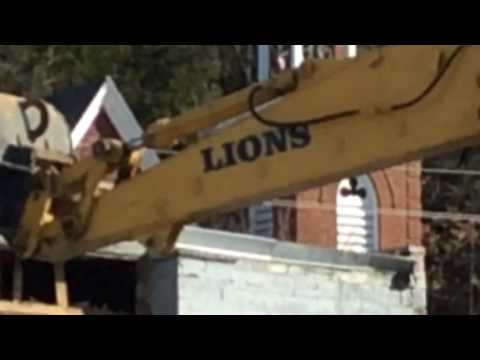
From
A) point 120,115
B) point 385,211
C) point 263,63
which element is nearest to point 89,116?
point 120,115

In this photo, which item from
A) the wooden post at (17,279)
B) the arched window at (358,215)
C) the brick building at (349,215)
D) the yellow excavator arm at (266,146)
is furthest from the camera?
the arched window at (358,215)

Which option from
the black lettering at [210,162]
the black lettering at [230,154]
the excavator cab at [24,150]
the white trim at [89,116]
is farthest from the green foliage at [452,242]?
the black lettering at [230,154]

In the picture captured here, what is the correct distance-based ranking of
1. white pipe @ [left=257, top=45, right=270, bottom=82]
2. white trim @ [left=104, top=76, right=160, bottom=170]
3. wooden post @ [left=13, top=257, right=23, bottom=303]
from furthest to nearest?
white pipe @ [left=257, top=45, right=270, bottom=82]
white trim @ [left=104, top=76, right=160, bottom=170]
wooden post @ [left=13, top=257, right=23, bottom=303]

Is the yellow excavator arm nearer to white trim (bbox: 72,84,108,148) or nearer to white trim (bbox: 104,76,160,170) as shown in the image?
white trim (bbox: 72,84,108,148)

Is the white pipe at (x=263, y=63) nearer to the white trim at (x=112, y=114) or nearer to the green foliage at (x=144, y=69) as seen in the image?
the white trim at (x=112, y=114)

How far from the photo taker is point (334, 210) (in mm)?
26984

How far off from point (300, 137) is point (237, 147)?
2.02ft

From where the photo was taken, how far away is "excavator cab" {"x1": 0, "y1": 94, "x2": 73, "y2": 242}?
43.1 ft

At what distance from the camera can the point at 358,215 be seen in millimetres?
27391

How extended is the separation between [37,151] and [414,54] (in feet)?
13.3

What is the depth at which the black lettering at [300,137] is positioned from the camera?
35.8ft

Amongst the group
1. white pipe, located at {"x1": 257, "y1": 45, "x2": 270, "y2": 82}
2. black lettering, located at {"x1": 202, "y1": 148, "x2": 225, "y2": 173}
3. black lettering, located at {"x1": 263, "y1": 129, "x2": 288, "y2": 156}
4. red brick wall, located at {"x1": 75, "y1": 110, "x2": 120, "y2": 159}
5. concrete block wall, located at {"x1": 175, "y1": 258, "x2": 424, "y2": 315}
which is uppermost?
white pipe, located at {"x1": 257, "y1": 45, "x2": 270, "y2": 82}

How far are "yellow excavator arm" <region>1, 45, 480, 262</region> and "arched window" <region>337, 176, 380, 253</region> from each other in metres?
14.0

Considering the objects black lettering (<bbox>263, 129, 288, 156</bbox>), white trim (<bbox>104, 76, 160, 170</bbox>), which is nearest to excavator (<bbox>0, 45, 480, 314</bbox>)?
black lettering (<bbox>263, 129, 288, 156</bbox>)
